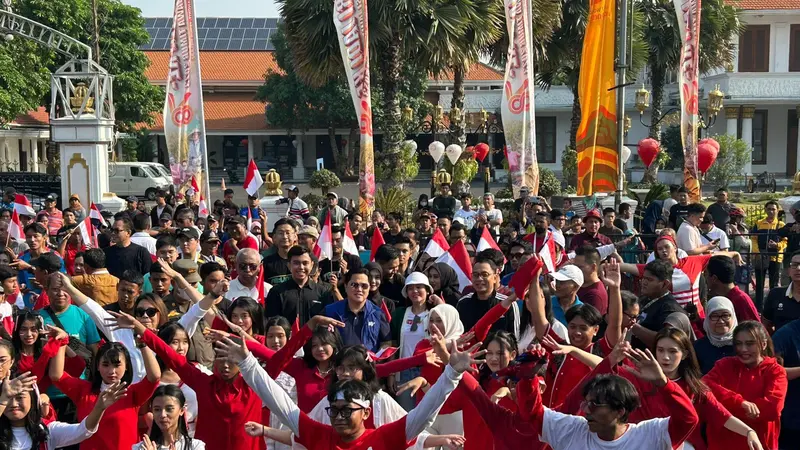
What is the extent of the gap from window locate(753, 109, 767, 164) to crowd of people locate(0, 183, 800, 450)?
37.0 meters

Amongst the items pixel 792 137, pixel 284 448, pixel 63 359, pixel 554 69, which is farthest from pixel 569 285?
pixel 792 137

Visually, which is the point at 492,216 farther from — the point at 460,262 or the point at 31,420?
the point at 31,420

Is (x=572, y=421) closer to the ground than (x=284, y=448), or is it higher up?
higher up

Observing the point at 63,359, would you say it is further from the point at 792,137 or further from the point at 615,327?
the point at 792,137

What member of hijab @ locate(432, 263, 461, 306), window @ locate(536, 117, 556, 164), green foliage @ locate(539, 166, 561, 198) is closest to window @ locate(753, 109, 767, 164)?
window @ locate(536, 117, 556, 164)

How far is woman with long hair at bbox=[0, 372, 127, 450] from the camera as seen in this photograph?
17.3 ft

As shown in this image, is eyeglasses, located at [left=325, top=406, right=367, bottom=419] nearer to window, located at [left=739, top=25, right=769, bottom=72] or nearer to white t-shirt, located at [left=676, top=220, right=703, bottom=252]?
white t-shirt, located at [left=676, top=220, right=703, bottom=252]

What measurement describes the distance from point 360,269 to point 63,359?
7.37 ft

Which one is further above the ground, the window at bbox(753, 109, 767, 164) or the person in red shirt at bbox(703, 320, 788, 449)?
the window at bbox(753, 109, 767, 164)

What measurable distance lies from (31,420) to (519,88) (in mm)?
12833

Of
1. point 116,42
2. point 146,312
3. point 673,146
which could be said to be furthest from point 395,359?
point 673,146

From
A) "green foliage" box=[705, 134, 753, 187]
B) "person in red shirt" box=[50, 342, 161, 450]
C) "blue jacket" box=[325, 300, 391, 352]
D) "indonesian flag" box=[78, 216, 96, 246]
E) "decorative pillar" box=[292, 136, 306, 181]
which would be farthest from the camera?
"decorative pillar" box=[292, 136, 306, 181]

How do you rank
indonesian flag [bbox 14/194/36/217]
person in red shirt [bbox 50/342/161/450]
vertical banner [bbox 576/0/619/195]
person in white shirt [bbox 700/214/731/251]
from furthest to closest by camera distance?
vertical banner [bbox 576/0/619/195], indonesian flag [bbox 14/194/36/217], person in white shirt [bbox 700/214/731/251], person in red shirt [bbox 50/342/161/450]

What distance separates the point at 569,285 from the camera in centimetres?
743
